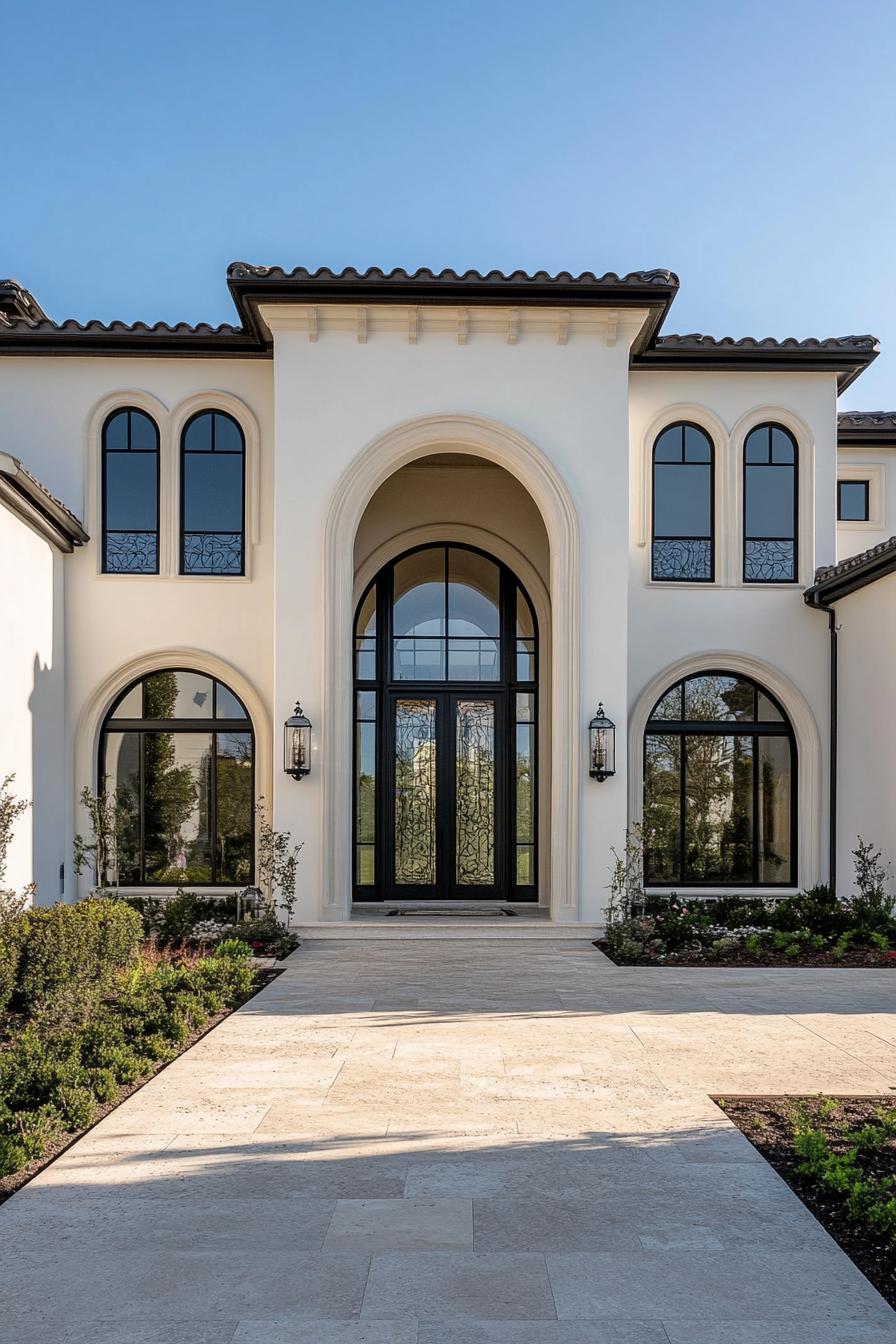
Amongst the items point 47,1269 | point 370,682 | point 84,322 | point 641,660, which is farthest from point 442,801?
point 47,1269

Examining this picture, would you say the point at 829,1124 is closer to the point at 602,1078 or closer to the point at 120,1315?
the point at 602,1078

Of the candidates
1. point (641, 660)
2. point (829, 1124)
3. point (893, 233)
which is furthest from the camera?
point (641, 660)

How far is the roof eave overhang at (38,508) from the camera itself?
1138 cm

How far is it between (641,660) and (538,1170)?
32.5ft

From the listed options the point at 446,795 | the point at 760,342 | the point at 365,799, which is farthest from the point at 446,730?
the point at 760,342

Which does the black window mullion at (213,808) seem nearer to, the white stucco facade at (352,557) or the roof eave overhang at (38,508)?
the white stucco facade at (352,557)

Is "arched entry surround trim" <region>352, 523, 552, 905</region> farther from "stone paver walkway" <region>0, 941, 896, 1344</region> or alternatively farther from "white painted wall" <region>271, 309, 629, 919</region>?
"stone paver walkway" <region>0, 941, 896, 1344</region>

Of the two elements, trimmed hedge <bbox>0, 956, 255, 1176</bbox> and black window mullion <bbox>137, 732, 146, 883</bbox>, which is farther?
black window mullion <bbox>137, 732, 146, 883</bbox>

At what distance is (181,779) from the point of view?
13945 millimetres

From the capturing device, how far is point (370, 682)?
15.0 m

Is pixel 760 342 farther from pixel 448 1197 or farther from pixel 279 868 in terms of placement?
pixel 448 1197

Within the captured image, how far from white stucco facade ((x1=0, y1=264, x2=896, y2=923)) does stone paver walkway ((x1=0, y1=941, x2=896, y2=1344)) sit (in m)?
5.15

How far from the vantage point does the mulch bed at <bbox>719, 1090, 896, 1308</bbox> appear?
13.1 feet

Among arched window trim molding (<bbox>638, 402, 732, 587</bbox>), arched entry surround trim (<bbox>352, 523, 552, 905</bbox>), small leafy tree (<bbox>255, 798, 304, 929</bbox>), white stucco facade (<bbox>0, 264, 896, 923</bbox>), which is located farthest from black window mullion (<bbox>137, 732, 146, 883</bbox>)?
arched window trim molding (<bbox>638, 402, 732, 587</bbox>)
